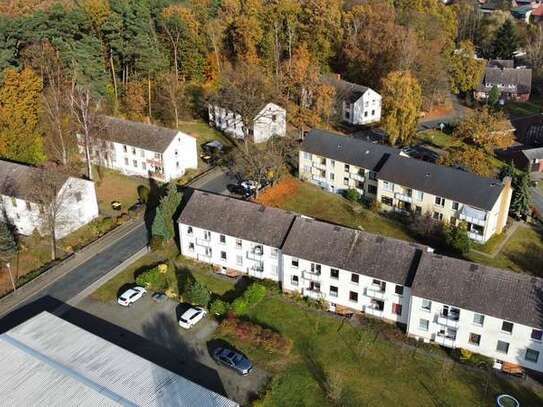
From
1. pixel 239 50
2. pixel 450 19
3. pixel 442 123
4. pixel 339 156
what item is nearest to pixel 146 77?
pixel 239 50

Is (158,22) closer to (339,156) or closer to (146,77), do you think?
(146,77)

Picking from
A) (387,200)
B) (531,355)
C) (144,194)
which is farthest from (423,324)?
(144,194)

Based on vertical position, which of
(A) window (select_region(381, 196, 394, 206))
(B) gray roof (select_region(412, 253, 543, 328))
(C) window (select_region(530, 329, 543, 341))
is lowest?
(A) window (select_region(381, 196, 394, 206))

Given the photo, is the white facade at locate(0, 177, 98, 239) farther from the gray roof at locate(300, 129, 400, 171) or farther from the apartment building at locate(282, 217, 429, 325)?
the gray roof at locate(300, 129, 400, 171)

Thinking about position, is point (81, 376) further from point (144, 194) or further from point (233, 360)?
point (144, 194)

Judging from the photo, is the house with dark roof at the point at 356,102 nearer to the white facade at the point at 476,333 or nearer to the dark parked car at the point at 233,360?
the white facade at the point at 476,333

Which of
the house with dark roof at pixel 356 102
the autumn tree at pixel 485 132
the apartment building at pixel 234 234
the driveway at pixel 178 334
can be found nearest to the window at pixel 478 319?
the driveway at pixel 178 334

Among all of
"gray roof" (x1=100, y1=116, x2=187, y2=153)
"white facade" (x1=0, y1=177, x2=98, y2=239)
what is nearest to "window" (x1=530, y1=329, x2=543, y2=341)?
"white facade" (x1=0, y1=177, x2=98, y2=239)
